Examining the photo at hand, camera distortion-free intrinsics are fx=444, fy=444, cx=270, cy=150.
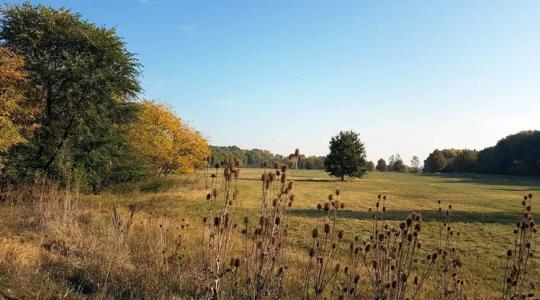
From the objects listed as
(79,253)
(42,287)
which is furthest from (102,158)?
(42,287)

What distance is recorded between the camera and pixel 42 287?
470 cm

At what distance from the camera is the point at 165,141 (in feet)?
115

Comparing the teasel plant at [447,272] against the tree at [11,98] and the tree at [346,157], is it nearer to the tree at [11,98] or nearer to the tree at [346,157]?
the tree at [11,98]

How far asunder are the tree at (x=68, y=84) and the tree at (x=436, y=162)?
4067 inches

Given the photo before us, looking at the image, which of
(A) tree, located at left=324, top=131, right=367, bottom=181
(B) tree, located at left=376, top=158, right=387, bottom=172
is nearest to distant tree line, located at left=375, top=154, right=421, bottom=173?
(B) tree, located at left=376, top=158, right=387, bottom=172

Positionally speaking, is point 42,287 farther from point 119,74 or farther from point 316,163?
point 316,163

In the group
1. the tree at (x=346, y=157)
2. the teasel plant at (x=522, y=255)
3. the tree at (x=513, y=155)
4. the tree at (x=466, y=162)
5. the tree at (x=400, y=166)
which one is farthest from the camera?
the tree at (x=400, y=166)

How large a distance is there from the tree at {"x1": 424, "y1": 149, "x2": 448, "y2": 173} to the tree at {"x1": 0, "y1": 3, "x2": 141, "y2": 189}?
339 feet

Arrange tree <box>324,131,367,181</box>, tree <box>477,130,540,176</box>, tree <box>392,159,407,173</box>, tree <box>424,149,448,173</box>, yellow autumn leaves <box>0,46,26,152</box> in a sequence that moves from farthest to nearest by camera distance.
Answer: tree <box>392,159,407,173</box>
tree <box>424,149,448,173</box>
tree <box>477,130,540,176</box>
tree <box>324,131,367,181</box>
yellow autumn leaves <box>0,46,26,152</box>

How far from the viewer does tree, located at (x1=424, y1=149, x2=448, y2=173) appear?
11200 centimetres

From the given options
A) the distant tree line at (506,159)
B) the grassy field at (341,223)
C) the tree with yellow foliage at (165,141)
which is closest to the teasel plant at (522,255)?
the grassy field at (341,223)

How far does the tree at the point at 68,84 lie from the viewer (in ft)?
65.1

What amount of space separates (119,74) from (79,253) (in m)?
16.6

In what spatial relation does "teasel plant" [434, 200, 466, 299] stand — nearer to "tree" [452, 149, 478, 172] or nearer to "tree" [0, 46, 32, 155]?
"tree" [0, 46, 32, 155]
